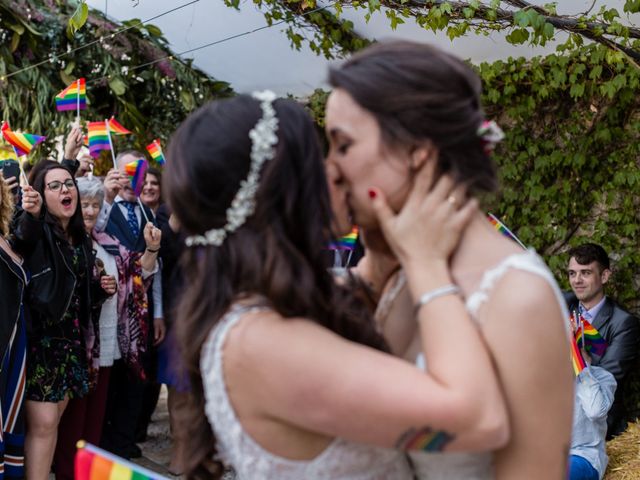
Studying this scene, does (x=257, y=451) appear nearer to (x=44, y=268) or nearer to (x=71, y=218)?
(x=44, y=268)

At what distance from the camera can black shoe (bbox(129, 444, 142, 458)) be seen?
541 centimetres

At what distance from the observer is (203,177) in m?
1.33

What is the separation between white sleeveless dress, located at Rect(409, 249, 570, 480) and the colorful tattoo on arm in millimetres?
129

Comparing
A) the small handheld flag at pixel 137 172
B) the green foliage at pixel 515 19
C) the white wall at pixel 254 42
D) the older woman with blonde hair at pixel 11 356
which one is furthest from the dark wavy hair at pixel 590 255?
the older woman with blonde hair at pixel 11 356

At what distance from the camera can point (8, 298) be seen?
163 inches

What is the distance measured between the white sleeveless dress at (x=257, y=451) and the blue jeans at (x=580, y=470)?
3040mm

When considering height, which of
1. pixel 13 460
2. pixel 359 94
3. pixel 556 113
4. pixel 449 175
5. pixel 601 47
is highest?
pixel 359 94

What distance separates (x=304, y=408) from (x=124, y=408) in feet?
14.6

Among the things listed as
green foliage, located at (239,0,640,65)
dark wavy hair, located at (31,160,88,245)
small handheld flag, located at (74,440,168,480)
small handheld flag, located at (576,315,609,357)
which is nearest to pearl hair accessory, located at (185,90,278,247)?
small handheld flag, located at (74,440,168,480)

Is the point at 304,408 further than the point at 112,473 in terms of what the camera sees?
No

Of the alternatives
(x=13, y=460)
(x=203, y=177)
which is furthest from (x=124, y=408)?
(x=203, y=177)

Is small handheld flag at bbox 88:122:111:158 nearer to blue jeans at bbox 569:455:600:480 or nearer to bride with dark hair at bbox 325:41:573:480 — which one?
blue jeans at bbox 569:455:600:480

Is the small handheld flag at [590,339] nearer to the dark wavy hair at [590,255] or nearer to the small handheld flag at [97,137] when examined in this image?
the dark wavy hair at [590,255]

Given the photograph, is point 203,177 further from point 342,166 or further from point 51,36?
point 51,36
